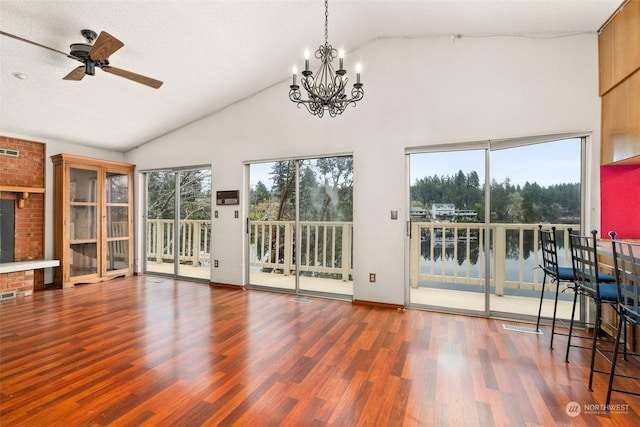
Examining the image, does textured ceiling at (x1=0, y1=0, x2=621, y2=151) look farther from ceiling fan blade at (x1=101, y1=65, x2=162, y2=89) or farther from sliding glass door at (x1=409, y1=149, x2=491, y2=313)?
sliding glass door at (x1=409, y1=149, x2=491, y2=313)

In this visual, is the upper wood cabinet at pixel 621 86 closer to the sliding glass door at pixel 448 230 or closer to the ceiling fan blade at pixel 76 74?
the sliding glass door at pixel 448 230

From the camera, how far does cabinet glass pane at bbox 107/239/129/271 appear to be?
17.6 ft

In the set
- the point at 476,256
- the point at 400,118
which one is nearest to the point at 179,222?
the point at 400,118

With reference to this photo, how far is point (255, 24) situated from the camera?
3.24 meters

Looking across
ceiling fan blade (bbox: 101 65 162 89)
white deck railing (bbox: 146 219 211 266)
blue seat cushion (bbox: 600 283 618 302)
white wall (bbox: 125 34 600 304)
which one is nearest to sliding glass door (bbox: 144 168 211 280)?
white deck railing (bbox: 146 219 211 266)

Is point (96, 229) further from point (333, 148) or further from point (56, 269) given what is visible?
point (333, 148)

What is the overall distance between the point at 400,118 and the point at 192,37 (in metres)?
2.56

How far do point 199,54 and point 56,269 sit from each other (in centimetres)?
413

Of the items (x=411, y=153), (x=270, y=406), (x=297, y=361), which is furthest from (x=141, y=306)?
(x=411, y=153)

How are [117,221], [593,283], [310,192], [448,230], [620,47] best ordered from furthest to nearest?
[117,221], [310,192], [448,230], [620,47], [593,283]

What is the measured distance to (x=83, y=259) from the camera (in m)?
5.00

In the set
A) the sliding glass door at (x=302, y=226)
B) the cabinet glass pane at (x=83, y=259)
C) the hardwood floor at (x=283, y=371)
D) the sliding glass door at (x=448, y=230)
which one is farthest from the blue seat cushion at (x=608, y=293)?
the cabinet glass pane at (x=83, y=259)

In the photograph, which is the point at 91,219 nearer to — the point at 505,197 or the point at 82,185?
the point at 82,185

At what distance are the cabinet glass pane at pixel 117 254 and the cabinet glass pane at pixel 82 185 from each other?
87cm
